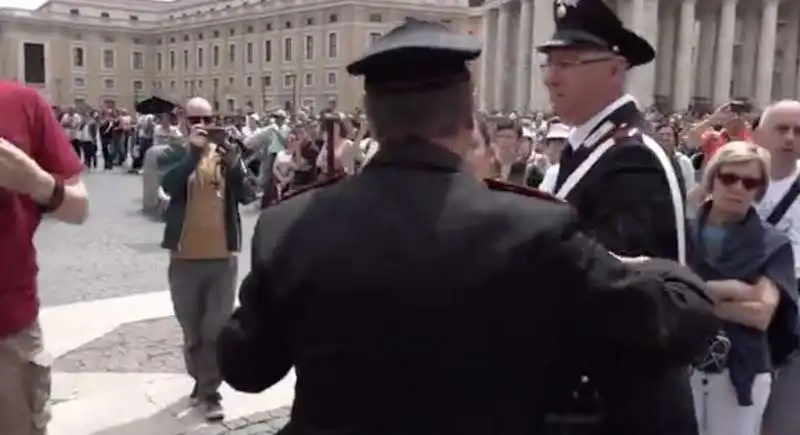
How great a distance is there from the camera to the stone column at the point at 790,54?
59.5 meters

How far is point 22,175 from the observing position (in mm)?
2707

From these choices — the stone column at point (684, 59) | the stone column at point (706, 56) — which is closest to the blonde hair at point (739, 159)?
the stone column at point (684, 59)

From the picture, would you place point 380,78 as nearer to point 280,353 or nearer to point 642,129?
point 280,353

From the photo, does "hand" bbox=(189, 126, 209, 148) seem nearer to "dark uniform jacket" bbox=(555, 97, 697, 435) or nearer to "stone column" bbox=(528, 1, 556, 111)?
"dark uniform jacket" bbox=(555, 97, 697, 435)

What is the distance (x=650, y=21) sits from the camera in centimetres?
5534

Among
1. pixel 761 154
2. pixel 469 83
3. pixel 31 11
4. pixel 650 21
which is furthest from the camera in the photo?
pixel 31 11

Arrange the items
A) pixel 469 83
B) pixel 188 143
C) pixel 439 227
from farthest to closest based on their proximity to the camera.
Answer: pixel 188 143, pixel 469 83, pixel 439 227

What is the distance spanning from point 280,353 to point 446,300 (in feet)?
1.36

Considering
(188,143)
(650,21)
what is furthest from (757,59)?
(188,143)

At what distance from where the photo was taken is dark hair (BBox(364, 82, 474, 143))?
1.66m

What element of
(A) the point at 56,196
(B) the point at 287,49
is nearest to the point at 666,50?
(B) the point at 287,49

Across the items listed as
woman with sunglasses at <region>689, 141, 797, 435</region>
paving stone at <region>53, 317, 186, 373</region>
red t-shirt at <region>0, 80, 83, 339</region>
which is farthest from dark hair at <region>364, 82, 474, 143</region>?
paving stone at <region>53, 317, 186, 373</region>

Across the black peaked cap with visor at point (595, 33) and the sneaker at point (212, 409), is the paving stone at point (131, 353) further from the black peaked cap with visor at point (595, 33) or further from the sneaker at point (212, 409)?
the black peaked cap with visor at point (595, 33)

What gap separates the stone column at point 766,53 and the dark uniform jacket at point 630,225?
189ft
